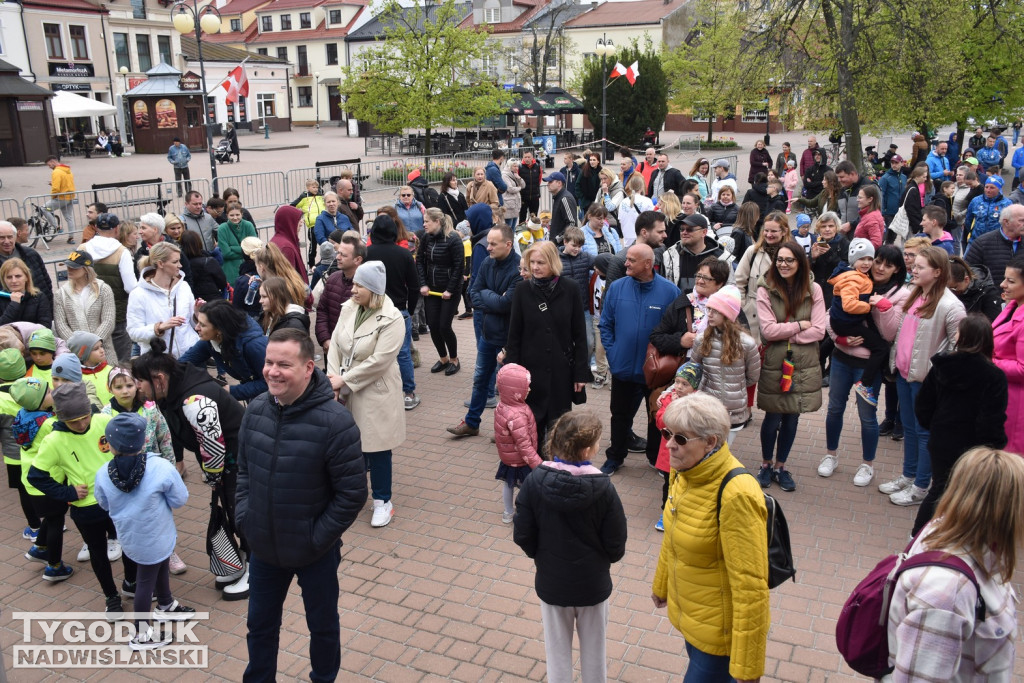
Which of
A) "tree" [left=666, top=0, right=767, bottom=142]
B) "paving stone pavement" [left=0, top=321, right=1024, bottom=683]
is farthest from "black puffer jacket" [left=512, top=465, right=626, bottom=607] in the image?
"tree" [left=666, top=0, right=767, bottom=142]

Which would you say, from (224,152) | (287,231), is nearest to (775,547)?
(287,231)

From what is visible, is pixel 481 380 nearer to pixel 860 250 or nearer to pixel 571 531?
pixel 860 250

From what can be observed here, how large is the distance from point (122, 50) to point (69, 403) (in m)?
55.0

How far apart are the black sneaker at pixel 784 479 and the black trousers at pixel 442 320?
154 inches

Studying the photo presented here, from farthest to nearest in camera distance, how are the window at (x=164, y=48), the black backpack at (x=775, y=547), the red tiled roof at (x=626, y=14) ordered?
the red tiled roof at (x=626, y=14) → the window at (x=164, y=48) → the black backpack at (x=775, y=547)

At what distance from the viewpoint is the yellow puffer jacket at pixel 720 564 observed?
3.04m

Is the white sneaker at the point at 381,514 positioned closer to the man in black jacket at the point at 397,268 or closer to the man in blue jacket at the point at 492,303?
the man in blue jacket at the point at 492,303

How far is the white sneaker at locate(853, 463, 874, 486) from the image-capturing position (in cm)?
651

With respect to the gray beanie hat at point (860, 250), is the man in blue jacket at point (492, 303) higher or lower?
lower

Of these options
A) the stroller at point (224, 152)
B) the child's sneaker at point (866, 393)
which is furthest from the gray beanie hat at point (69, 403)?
the stroller at point (224, 152)

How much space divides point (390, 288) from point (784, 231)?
3696 mm

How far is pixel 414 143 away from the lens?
3603cm

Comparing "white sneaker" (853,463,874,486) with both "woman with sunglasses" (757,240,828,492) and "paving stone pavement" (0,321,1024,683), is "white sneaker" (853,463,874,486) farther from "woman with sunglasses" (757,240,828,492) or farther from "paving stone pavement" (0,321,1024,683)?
"woman with sunglasses" (757,240,828,492)

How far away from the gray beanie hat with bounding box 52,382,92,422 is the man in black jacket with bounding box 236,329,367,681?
1.48m
